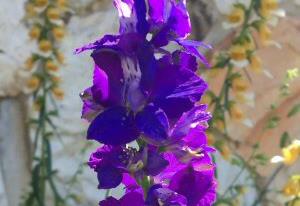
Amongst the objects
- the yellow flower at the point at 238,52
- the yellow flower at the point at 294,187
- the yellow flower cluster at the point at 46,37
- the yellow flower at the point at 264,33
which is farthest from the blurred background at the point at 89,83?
the yellow flower at the point at 294,187

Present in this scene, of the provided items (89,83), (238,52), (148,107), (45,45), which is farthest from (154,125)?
(89,83)

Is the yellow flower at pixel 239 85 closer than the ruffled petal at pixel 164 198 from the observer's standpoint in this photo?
No

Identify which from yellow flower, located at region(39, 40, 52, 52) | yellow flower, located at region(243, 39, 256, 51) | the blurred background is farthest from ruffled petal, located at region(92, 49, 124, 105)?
the blurred background

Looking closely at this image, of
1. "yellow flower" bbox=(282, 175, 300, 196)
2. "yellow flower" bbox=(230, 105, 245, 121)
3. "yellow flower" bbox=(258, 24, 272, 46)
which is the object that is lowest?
"yellow flower" bbox=(282, 175, 300, 196)

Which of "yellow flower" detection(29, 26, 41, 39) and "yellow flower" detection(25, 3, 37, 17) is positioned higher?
"yellow flower" detection(25, 3, 37, 17)

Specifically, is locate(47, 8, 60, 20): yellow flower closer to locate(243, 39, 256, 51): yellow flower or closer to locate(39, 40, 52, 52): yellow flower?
locate(39, 40, 52, 52): yellow flower

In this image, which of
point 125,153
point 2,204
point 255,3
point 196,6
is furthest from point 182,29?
point 2,204

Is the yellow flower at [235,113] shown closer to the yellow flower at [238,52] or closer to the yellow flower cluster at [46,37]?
the yellow flower at [238,52]
